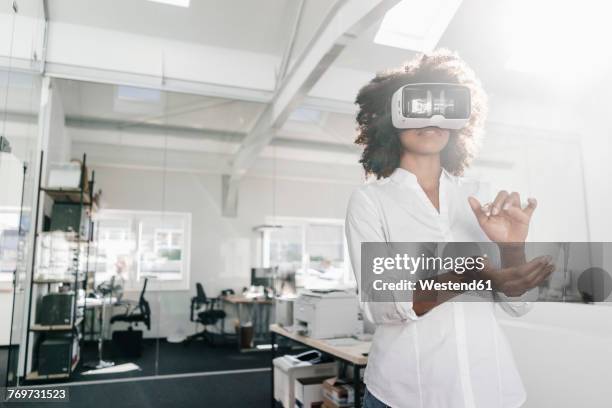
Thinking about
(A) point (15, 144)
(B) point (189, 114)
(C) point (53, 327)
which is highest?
(B) point (189, 114)

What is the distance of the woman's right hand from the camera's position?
69 centimetres

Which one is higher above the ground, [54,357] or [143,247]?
[143,247]

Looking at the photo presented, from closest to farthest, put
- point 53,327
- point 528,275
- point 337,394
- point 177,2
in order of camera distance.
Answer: point 528,275 < point 337,394 < point 53,327 < point 177,2

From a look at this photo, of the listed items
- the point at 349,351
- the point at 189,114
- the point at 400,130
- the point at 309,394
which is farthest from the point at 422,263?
the point at 189,114

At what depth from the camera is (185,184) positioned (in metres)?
4.48

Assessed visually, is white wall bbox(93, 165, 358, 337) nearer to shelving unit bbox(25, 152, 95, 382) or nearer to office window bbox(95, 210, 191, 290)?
office window bbox(95, 210, 191, 290)

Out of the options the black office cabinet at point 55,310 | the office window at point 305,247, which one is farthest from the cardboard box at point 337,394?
the black office cabinet at point 55,310

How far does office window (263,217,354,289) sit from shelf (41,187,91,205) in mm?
1789

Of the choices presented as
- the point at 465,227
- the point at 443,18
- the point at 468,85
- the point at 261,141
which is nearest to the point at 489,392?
the point at 465,227

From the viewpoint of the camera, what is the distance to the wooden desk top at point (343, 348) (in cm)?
222

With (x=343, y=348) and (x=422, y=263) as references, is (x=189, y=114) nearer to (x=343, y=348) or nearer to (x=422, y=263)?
(x=343, y=348)

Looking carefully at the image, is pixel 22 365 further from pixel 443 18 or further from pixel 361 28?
pixel 443 18

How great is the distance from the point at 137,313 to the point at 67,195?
128 cm

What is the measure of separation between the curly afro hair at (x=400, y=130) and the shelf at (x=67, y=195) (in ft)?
12.1
